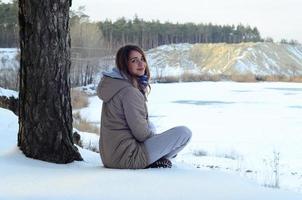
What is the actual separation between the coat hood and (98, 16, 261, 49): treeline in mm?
60906

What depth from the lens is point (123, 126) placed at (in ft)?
13.0

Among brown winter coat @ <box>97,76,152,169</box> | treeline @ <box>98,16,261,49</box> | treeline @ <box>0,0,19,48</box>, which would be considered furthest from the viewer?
treeline @ <box>98,16,261,49</box>

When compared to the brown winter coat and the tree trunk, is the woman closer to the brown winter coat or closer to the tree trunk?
the brown winter coat

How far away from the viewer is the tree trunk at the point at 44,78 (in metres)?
4.11

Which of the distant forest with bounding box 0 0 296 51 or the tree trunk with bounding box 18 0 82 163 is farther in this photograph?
the distant forest with bounding box 0 0 296 51

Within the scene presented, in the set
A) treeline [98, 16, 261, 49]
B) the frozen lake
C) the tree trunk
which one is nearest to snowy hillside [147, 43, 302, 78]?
treeline [98, 16, 261, 49]

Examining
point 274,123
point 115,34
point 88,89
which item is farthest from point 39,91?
point 115,34

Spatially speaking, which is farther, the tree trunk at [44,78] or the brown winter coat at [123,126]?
the tree trunk at [44,78]

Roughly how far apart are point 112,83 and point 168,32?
3605 inches

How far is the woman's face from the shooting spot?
13.2ft

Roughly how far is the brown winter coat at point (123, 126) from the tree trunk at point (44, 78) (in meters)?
0.40

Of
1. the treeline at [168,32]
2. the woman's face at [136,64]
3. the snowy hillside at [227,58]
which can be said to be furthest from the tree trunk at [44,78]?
the snowy hillside at [227,58]

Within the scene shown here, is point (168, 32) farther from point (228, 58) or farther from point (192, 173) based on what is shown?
point (192, 173)

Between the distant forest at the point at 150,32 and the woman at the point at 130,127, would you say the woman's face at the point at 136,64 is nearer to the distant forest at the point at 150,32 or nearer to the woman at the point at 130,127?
the woman at the point at 130,127
